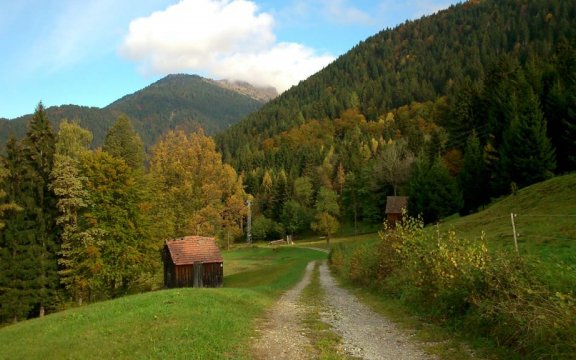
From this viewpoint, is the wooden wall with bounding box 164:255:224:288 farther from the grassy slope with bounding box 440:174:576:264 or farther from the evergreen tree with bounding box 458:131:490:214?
the evergreen tree with bounding box 458:131:490:214

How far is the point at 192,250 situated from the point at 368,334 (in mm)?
36530

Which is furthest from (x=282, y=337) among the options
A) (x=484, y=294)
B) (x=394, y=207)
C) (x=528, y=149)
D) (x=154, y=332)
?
(x=394, y=207)

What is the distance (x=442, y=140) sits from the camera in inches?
3027

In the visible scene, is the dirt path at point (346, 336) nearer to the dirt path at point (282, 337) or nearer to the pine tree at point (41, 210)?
the dirt path at point (282, 337)

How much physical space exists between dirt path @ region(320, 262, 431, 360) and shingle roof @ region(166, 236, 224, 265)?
1154 inches

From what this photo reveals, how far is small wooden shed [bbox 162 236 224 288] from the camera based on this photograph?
4444 centimetres

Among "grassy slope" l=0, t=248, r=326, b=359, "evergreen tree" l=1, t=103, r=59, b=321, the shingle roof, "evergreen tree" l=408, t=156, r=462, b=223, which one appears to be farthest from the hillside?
"evergreen tree" l=408, t=156, r=462, b=223

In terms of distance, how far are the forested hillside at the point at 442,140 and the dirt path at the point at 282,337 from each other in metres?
33.9

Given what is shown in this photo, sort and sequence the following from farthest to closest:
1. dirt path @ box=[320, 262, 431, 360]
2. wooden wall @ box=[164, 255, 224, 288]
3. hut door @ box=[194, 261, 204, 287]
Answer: hut door @ box=[194, 261, 204, 287], wooden wall @ box=[164, 255, 224, 288], dirt path @ box=[320, 262, 431, 360]

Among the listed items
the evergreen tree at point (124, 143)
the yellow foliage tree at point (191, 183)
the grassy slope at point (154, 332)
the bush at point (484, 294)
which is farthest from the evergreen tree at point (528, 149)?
the evergreen tree at point (124, 143)

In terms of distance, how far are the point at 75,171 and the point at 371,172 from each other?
64567 mm

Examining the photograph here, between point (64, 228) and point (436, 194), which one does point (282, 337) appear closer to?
point (64, 228)

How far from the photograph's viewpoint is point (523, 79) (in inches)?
2312

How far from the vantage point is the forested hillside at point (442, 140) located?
4903 centimetres
